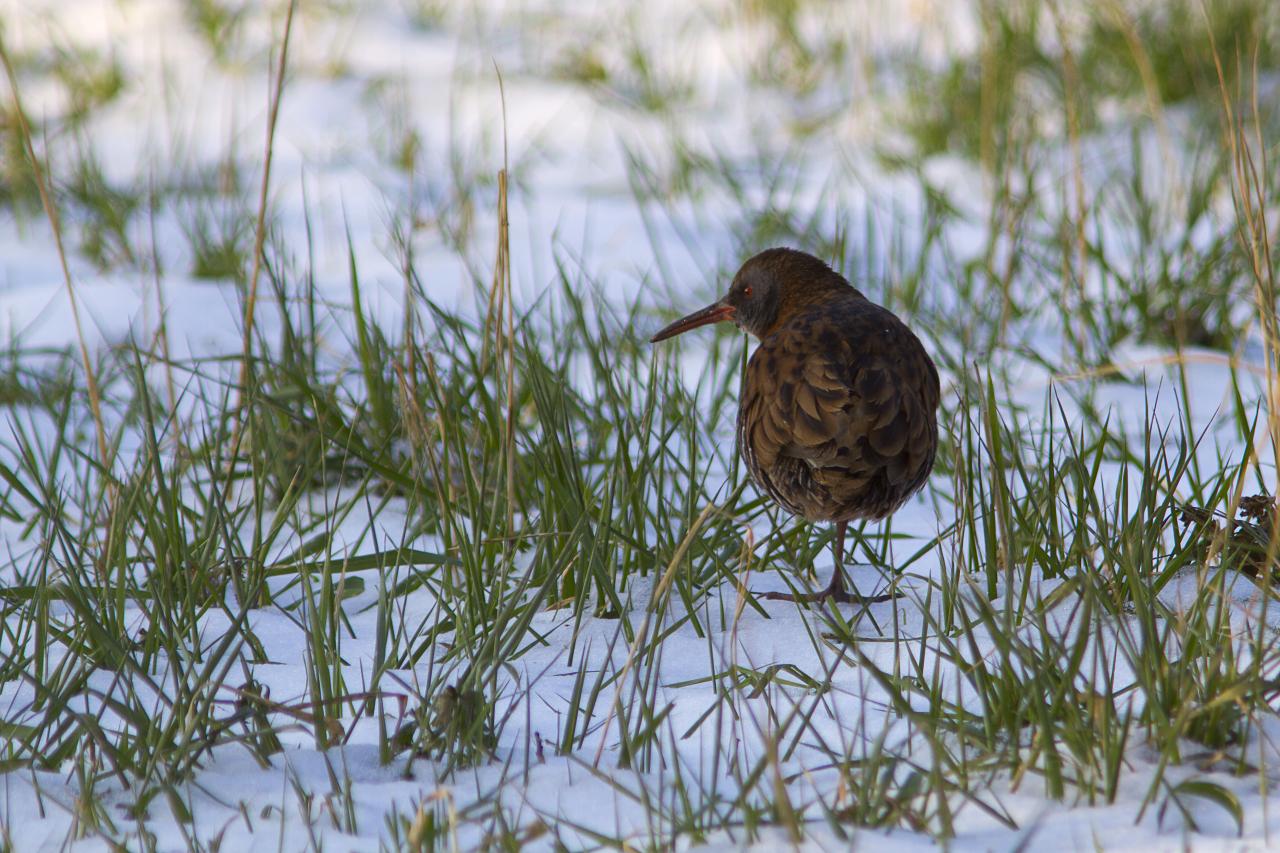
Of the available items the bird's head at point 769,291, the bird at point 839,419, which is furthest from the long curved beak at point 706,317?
the bird at point 839,419

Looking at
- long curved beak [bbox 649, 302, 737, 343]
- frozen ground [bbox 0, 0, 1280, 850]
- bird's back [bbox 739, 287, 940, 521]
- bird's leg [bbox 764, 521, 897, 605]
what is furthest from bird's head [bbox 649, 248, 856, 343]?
bird's leg [bbox 764, 521, 897, 605]

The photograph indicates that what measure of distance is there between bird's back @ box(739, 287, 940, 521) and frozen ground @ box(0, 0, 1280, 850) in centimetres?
18

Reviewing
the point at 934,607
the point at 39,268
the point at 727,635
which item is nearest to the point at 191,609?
the point at 727,635

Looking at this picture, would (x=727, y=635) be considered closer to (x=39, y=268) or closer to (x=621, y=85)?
(x=39, y=268)

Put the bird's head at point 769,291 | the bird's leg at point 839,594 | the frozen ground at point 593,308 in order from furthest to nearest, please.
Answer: the bird's head at point 769,291 < the bird's leg at point 839,594 < the frozen ground at point 593,308

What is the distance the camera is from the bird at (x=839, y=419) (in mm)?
2910

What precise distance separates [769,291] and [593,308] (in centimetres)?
125

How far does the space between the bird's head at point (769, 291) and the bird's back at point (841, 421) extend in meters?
0.55

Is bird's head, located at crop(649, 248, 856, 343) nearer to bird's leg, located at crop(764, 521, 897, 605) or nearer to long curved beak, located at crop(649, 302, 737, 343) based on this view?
long curved beak, located at crop(649, 302, 737, 343)

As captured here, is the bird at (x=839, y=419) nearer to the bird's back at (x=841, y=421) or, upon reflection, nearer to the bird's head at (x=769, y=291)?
the bird's back at (x=841, y=421)

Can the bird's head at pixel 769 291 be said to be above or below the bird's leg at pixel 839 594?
above

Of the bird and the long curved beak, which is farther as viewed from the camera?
the long curved beak

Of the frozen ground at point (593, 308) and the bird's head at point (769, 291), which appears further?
the bird's head at point (769, 291)

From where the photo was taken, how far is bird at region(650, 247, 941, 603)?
291 cm
